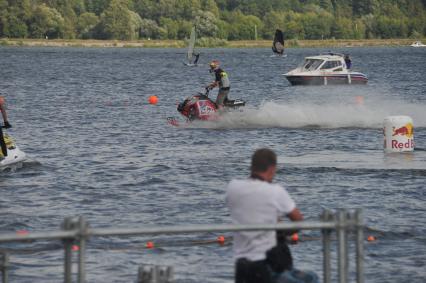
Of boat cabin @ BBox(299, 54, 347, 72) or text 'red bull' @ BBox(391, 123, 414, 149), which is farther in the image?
boat cabin @ BBox(299, 54, 347, 72)

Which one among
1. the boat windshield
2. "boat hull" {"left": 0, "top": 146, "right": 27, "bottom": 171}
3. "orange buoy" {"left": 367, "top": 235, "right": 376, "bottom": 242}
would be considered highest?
the boat windshield

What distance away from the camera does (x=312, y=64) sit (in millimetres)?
70312

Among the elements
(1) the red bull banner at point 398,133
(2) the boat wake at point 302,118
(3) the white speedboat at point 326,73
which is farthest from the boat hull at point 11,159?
(3) the white speedboat at point 326,73

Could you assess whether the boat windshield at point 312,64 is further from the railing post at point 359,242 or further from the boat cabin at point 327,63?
the railing post at point 359,242

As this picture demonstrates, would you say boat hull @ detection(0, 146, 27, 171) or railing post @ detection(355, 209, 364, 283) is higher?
railing post @ detection(355, 209, 364, 283)

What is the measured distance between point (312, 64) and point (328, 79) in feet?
9.53

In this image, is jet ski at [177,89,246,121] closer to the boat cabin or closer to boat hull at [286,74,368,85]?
boat hull at [286,74,368,85]

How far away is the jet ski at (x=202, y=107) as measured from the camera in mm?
35000

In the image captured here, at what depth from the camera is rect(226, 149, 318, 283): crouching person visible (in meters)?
9.52

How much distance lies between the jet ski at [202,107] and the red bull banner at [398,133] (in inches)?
313

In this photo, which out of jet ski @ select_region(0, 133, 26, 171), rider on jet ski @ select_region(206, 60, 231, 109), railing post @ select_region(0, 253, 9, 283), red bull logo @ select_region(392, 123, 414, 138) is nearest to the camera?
railing post @ select_region(0, 253, 9, 283)

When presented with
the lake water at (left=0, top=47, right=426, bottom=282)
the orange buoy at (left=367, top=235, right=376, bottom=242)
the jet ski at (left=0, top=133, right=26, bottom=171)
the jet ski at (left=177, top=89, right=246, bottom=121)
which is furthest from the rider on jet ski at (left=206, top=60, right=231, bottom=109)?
the orange buoy at (left=367, top=235, right=376, bottom=242)

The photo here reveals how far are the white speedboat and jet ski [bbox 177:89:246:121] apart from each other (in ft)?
106

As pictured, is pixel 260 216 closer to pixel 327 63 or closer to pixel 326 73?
pixel 326 73
